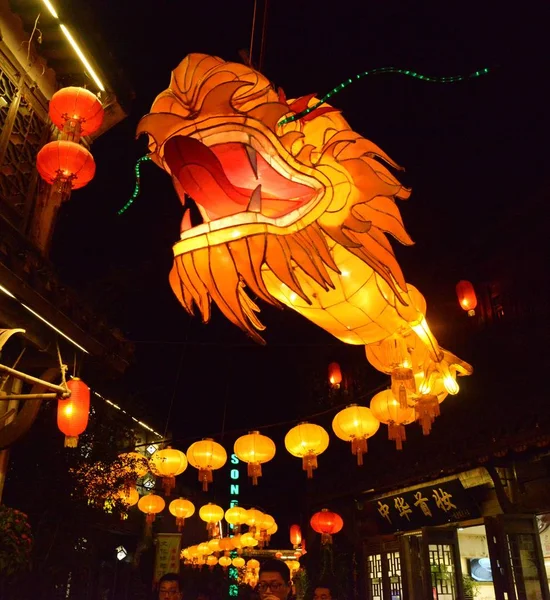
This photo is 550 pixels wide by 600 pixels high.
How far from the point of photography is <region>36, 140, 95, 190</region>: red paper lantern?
19.9 feet

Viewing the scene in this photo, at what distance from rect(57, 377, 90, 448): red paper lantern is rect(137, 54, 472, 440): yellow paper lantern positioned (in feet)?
13.0

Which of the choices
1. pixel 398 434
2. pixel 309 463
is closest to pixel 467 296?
pixel 309 463

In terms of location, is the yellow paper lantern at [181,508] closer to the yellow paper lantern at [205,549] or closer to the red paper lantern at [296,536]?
the yellow paper lantern at [205,549]

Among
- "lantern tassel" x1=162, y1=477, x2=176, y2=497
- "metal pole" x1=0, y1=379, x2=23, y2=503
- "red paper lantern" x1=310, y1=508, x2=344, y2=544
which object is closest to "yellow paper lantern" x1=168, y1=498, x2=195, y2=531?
"red paper lantern" x1=310, y1=508, x2=344, y2=544

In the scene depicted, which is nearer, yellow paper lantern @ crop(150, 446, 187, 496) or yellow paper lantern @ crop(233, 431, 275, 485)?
yellow paper lantern @ crop(233, 431, 275, 485)

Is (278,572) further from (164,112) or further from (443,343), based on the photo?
(443,343)

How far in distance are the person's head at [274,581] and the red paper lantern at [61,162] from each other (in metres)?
4.57

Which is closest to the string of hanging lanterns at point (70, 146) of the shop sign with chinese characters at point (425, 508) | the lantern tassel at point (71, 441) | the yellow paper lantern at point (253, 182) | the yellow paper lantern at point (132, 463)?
the lantern tassel at point (71, 441)

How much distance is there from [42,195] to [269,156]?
19.1 feet

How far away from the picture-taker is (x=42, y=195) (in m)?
7.68

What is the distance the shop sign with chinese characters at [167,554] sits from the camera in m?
21.3

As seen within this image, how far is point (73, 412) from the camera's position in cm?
642

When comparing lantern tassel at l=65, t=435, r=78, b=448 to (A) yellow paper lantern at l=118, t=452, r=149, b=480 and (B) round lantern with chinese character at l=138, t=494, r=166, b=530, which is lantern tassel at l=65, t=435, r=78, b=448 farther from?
(B) round lantern with chinese character at l=138, t=494, r=166, b=530

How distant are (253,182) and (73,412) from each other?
4610 millimetres
